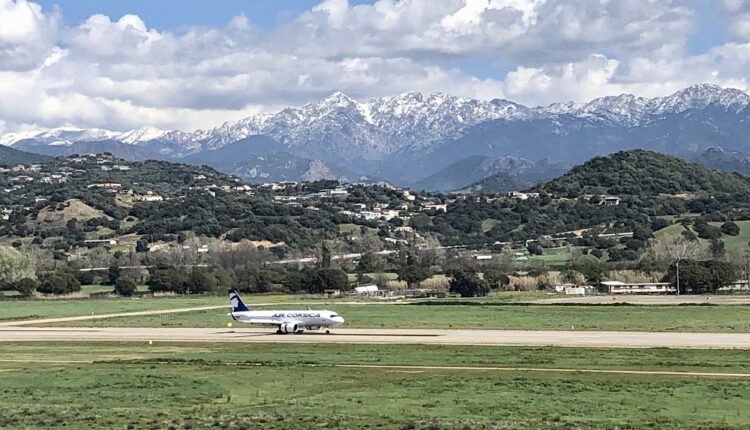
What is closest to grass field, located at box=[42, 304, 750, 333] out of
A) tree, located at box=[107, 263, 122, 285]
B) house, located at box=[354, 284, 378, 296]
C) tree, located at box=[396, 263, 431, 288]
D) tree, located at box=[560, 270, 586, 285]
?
house, located at box=[354, 284, 378, 296]

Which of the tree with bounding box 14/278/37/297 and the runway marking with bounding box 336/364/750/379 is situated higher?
the tree with bounding box 14/278/37/297

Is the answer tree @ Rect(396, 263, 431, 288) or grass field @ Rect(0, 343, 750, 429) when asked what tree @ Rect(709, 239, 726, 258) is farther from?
grass field @ Rect(0, 343, 750, 429)

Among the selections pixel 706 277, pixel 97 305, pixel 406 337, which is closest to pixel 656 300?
pixel 706 277

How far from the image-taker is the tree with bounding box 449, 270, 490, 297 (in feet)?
452

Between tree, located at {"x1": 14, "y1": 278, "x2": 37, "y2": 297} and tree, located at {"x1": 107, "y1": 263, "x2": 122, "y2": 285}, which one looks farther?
tree, located at {"x1": 107, "y1": 263, "x2": 122, "y2": 285}

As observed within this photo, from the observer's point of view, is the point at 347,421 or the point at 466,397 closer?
the point at 347,421

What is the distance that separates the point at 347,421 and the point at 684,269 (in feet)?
363

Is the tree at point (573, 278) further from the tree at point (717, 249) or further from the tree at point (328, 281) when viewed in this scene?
the tree at point (717, 249)

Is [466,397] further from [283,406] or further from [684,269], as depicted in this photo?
[684,269]

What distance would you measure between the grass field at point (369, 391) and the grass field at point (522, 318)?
21981mm

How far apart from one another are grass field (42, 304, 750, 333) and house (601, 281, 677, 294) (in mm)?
36751

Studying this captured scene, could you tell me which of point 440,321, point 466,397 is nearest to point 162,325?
point 440,321

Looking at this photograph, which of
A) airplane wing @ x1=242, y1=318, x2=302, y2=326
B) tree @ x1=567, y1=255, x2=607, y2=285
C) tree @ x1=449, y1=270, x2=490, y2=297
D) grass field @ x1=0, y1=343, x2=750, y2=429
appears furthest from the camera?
tree @ x1=567, y1=255, x2=607, y2=285

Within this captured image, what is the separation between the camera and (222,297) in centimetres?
14525
